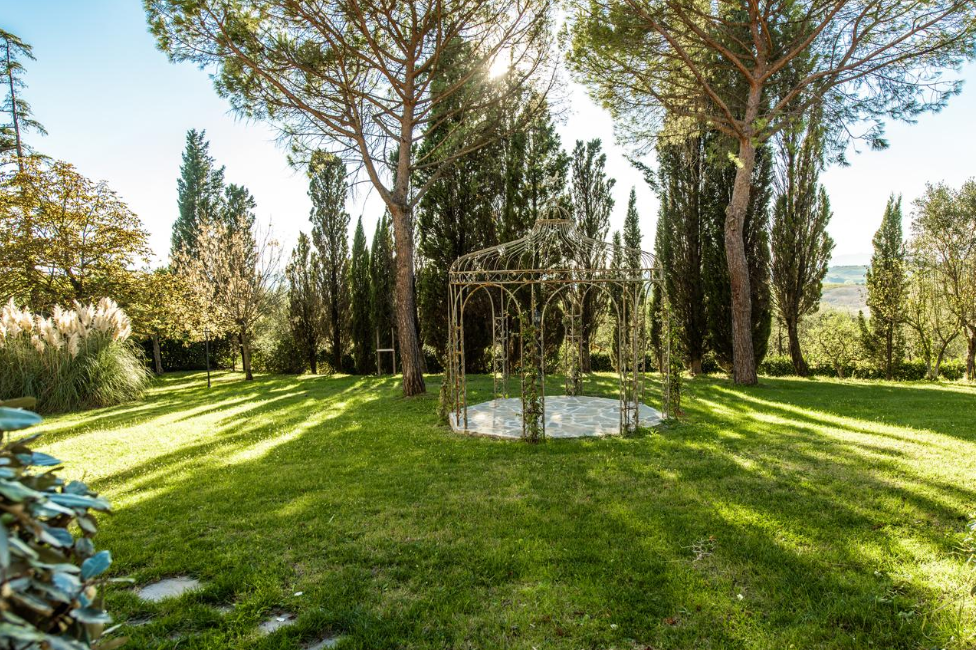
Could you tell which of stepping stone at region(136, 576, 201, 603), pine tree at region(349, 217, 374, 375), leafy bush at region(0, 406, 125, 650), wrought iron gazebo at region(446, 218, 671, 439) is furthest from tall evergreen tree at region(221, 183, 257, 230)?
leafy bush at region(0, 406, 125, 650)

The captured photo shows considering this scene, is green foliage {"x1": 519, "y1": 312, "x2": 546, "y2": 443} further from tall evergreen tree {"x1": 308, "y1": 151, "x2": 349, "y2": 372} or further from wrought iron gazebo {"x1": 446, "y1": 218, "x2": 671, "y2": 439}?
tall evergreen tree {"x1": 308, "y1": 151, "x2": 349, "y2": 372}

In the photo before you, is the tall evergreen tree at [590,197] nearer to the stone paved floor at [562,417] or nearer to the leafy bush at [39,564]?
the stone paved floor at [562,417]

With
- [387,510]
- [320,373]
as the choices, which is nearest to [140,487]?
[387,510]

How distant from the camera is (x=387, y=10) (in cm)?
827

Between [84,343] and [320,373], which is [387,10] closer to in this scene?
[84,343]

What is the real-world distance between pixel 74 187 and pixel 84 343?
209 inches

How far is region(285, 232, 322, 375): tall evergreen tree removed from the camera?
55.0ft

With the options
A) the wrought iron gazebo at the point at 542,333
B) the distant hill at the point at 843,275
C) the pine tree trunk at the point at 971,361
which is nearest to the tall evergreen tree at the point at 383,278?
the wrought iron gazebo at the point at 542,333

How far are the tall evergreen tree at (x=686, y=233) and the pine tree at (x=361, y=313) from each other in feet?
30.0

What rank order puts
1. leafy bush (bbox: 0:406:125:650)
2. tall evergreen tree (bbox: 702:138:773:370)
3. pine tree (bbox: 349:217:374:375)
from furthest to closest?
pine tree (bbox: 349:217:374:375) < tall evergreen tree (bbox: 702:138:773:370) < leafy bush (bbox: 0:406:125:650)

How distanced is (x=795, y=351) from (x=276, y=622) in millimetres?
15426

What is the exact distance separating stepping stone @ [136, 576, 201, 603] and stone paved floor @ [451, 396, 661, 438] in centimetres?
386

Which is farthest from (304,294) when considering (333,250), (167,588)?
(167,588)

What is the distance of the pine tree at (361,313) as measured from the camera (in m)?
15.9
